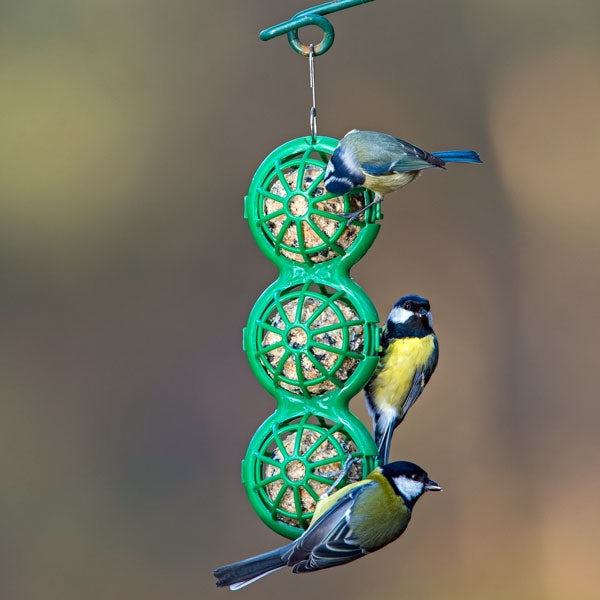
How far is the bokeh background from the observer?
23.2 feet

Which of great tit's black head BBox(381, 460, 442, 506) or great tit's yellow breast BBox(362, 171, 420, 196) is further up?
great tit's yellow breast BBox(362, 171, 420, 196)

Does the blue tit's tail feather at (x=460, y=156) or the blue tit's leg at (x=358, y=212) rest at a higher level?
the blue tit's tail feather at (x=460, y=156)

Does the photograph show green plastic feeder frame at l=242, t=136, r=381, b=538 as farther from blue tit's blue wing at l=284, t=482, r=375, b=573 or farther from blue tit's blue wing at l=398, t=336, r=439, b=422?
blue tit's blue wing at l=398, t=336, r=439, b=422

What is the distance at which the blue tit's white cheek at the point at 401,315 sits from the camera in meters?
3.52

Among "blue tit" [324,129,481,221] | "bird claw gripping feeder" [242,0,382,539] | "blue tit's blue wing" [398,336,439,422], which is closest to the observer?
"blue tit" [324,129,481,221]

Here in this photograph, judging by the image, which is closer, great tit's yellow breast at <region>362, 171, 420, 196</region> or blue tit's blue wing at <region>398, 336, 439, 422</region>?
great tit's yellow breast at <region>362, 171, 420, 196</region>


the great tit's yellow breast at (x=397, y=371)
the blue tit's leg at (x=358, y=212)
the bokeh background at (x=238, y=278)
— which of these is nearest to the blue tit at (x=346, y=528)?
the great tit's yellow breast at (x=397, y=371)

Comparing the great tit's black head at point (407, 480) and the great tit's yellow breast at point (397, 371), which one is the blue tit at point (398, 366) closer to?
the great tit's yellow breast at point (397, 371)

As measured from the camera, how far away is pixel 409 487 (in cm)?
318

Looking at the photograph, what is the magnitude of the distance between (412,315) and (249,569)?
0.96m

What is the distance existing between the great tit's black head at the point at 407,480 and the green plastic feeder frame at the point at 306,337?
142 mm

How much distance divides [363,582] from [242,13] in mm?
3838

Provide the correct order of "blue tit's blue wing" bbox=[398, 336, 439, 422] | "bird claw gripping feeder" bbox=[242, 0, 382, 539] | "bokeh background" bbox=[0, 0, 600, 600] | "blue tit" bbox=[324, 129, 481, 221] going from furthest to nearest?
"bokeh background" bbox=[0, 0, 600, 600]
"blue tit's blue wing" bbox=[398, 336, 439, 422]
"bird claw gripping feeder" bbox=[242, 0, 382, 539]
"blue tit" bbox=[324, 129, 481, 221]

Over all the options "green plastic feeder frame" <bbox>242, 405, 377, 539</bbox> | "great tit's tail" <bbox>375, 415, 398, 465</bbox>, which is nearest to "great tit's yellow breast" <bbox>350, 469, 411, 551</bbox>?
"green plastic feeder frame" <bbox>242, 405, 377, 539</bbox>
